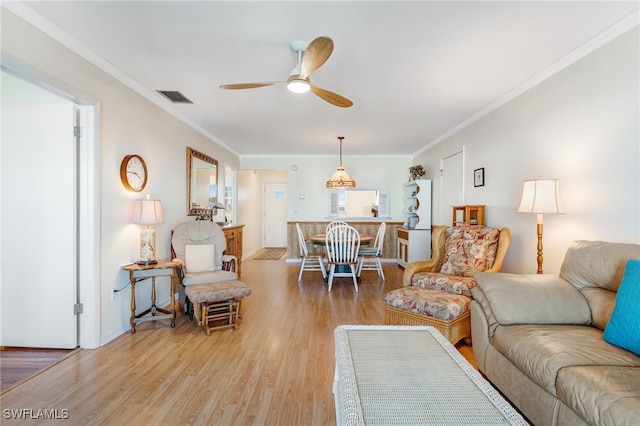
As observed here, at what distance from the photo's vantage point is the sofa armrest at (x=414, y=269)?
309 centimetres

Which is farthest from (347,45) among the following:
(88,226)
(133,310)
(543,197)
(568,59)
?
(133,310)

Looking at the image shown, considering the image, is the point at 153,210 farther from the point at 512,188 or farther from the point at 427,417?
the point at 512,188

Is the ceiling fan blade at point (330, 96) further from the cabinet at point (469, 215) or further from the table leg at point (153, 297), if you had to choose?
the table leg at point (153, 297)

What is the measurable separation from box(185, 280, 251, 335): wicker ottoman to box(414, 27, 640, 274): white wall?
2.87 meters

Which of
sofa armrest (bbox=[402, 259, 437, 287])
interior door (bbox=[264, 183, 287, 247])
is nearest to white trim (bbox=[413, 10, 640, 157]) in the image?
sofa armrest (bbox=[402, 259, 437, 287])

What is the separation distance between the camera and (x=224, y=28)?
2.06 m

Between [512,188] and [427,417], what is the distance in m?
2.87

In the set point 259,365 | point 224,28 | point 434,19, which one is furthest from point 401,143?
point 259,365

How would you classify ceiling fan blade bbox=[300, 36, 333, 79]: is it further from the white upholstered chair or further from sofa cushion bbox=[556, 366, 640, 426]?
the white upholstered chair

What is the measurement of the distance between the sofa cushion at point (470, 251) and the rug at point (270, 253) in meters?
4.83

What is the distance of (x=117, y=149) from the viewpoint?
2.77m

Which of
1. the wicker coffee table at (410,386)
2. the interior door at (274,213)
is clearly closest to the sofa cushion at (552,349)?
the wicker coffee table at (410,386)

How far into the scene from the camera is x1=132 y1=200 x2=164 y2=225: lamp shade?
2.90 m

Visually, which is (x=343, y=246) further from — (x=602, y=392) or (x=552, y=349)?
(x=602, y=392)
